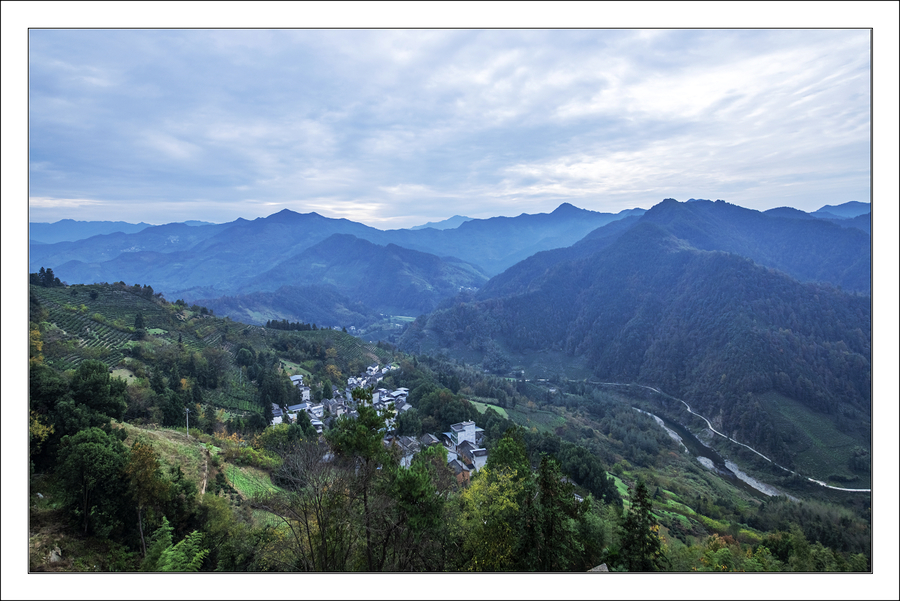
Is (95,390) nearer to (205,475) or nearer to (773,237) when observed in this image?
(205,475)

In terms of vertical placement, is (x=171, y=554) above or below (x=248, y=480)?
above

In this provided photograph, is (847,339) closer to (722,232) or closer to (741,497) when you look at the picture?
(741,497)

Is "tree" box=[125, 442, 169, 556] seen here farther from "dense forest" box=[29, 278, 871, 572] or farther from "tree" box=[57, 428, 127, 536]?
"tree" box=[57, 428, 127, 536]

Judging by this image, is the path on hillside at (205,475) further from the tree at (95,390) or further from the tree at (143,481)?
the tree at (95,390)

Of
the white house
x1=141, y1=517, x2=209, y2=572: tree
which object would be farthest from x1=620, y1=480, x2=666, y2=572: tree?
the white house

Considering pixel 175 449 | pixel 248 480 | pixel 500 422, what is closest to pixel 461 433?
pixel 500 422

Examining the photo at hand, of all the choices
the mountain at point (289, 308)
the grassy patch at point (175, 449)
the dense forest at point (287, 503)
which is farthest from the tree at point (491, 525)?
the mountain at point (289, 308)
